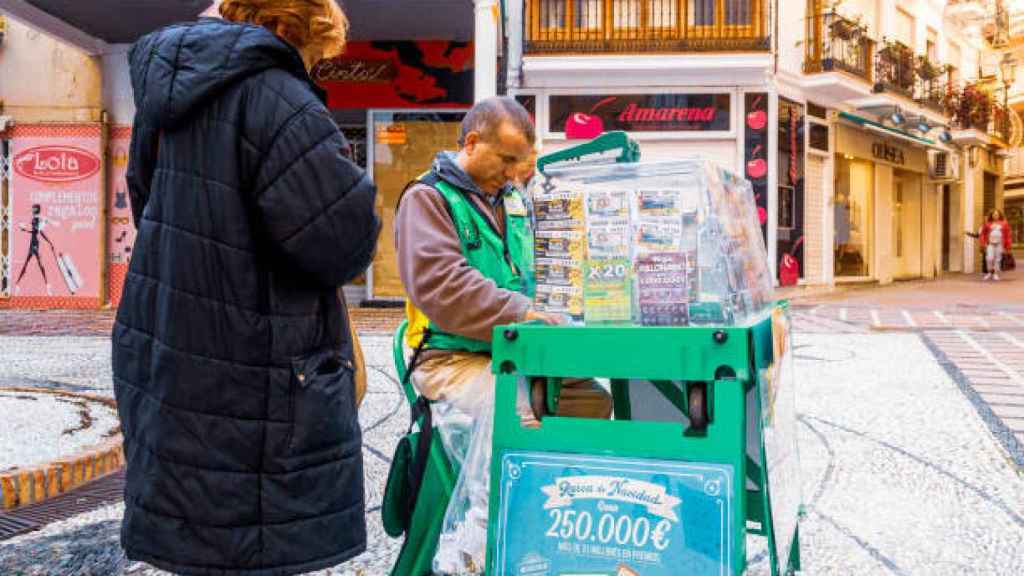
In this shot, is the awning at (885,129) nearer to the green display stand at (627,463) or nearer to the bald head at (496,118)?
the bald head at (496,118)

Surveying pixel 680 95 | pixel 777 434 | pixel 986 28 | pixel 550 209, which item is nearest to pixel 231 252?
pixel 550 209

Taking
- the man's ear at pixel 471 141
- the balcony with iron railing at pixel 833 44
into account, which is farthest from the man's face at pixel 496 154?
the balcony with iron railing at pixel 833 44

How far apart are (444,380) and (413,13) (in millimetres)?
11827

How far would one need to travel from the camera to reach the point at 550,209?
2.08 metres

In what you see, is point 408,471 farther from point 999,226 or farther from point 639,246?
point 999,226

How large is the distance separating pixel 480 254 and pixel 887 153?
2235 centimetres

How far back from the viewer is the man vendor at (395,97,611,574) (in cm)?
224

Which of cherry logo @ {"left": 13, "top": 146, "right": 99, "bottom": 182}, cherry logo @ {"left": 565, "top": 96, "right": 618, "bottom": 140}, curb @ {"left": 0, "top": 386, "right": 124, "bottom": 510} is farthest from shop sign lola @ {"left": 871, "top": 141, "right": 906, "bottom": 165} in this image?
curb @ {"left": 0, "top": 386, "right": 124, "bottom": 510}

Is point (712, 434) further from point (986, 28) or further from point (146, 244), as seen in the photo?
point (986, 28)

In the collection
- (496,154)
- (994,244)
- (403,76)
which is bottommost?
(496,154)

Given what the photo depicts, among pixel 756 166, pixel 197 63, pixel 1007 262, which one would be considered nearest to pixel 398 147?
pixel 756 166

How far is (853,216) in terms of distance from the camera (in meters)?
20.8

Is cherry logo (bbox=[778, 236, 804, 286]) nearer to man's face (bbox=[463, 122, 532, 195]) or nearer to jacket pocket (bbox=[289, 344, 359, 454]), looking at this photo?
man's face (bbox=[463, 122, 532, 195])

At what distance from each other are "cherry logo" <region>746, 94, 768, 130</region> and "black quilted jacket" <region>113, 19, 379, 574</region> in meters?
16.2
